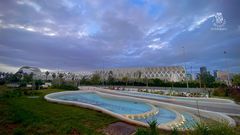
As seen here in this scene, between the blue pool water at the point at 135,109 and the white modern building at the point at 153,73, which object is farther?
the white modern building at the point at 153,73

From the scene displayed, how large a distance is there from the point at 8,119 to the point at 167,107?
10.6 metres

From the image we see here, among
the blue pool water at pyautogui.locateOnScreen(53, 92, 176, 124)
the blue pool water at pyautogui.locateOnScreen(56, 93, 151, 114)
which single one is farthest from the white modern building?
the blue pool water at pyautogui.locateOnScreen(53, 92, 176, 124)

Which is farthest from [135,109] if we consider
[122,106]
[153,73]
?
[153,73]

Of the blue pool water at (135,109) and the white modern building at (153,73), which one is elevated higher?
the white modern building at (153,73)

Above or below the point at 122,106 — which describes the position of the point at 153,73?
above

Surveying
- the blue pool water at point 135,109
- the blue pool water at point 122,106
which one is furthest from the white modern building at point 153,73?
the blue pool water at point 135,109

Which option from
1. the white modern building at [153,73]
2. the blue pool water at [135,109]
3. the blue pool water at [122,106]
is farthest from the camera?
the white modern building at [153,73]

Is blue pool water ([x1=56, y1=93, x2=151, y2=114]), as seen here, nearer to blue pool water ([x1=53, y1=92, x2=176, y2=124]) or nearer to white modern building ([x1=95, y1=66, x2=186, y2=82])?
blue pool water ([x1=53, y1=92, x2=176, y2=124])

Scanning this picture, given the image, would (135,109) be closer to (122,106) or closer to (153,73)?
(122,106)

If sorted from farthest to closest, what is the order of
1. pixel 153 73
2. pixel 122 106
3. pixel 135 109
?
pixel 153 73 < pixel 122 106 < pixel 135 109

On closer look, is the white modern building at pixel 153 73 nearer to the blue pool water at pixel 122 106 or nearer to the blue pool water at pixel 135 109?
the blue pool water at pixel 122 106

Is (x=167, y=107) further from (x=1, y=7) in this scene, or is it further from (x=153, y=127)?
(x=1, y=7)

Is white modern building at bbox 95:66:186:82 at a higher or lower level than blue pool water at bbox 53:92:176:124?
higher

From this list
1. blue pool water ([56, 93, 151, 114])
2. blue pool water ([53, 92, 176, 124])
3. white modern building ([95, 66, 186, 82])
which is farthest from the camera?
white modern building ([95, 66, 186, 82])
